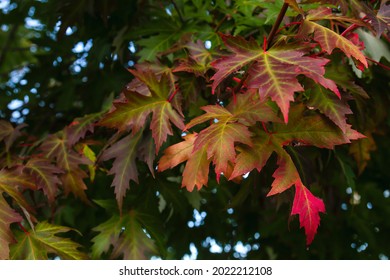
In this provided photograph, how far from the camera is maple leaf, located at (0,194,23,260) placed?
1.41m

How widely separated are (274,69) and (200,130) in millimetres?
512

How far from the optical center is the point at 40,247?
1609 millimetres

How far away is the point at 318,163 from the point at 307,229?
1.05 metres

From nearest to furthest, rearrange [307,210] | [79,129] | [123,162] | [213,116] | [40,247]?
[307,210] < [213,116] < [40,247] < [123,162] < [79,129]

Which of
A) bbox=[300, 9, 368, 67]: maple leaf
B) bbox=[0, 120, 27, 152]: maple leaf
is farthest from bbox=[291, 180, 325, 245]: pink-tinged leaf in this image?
bbox=[0, 120, 27, 152]: maple leaf

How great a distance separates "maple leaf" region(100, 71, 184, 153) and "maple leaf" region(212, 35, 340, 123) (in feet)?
0.82

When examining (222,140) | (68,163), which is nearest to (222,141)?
(222,140)

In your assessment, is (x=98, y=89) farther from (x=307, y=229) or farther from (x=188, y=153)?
(x=307, y=229)

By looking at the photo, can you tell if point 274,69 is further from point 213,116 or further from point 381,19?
point 381,19

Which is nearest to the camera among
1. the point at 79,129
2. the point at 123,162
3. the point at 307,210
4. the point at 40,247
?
the point at 307,210

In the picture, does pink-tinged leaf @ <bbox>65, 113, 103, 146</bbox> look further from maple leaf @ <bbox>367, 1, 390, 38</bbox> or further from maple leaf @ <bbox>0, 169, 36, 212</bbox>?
maple leaf @ <bbox>367, 1, 390, 38</bbox>

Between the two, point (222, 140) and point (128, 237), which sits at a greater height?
point (222, 140)

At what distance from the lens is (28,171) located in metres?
1.77
